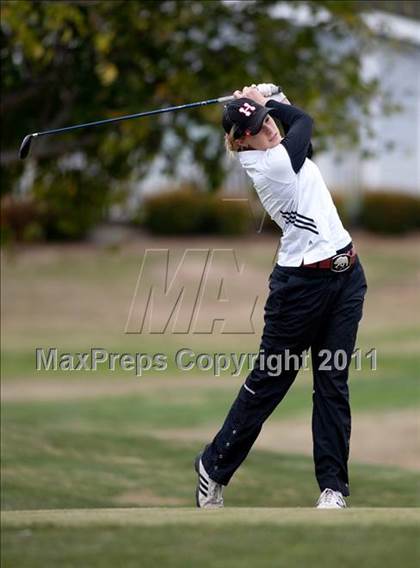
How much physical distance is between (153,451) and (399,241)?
2234 cm

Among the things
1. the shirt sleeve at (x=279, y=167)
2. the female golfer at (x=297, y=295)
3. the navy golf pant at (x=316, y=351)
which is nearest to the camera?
the shirt sleeve at (x=279, y=167)

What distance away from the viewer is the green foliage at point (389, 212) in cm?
3253

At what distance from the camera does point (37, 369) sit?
69.3ft

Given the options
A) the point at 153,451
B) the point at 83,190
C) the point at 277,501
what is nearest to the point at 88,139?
the point at 83,190

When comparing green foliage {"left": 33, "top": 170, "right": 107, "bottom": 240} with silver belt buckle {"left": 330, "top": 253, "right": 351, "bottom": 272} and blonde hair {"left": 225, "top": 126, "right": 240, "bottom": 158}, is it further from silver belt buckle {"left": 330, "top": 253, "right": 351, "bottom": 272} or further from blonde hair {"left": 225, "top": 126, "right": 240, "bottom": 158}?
silver belt buckle {"left": 330, "top": 253, "right": 351, "bottom": 272}

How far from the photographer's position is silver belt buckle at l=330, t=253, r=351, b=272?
683 centimetres

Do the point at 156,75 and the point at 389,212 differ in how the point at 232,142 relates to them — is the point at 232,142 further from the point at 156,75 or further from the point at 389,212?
the point at 389,212

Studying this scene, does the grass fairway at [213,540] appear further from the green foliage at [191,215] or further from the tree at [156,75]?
the green foliage at [191,215]

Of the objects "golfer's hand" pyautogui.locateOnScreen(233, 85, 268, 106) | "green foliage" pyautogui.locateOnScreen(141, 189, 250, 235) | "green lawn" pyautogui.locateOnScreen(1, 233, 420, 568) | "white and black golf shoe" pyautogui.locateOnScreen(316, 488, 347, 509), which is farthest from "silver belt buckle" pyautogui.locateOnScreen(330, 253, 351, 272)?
"green foliage" pyautogui.locateOnScreen(141, 189, 250, 235)

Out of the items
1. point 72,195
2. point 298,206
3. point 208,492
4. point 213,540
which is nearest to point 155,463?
point 208,492

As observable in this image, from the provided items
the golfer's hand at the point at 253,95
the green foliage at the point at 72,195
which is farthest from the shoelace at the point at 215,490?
the green foliage at the point at 72,195

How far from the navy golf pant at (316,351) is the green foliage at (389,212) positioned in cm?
2569

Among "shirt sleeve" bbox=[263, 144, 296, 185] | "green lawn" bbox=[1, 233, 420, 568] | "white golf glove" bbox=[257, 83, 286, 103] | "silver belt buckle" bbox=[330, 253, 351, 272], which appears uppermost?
"white golf glove" bbox=[257, 83, 286, 103]

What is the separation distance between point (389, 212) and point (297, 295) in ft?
86.1
